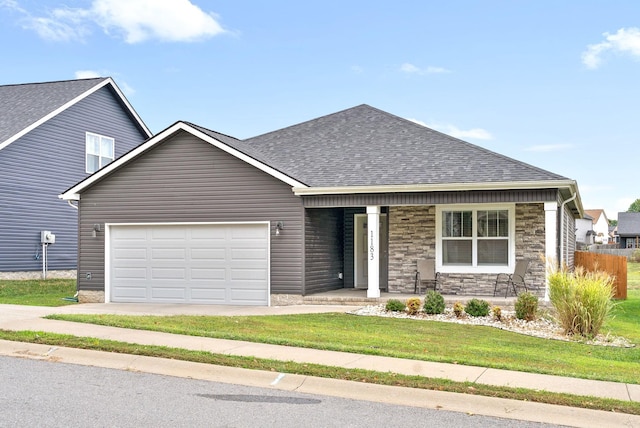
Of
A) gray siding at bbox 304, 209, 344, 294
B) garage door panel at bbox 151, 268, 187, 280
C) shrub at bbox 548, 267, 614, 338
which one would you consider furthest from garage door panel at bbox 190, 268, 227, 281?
shrub at bbox 548, 267, 614, 338

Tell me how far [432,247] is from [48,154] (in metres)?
14.9

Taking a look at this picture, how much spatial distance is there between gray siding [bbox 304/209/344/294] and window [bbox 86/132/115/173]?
A: 12.4 m

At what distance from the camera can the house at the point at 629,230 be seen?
70.4m

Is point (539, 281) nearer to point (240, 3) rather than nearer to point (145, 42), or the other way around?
point (240, 3)

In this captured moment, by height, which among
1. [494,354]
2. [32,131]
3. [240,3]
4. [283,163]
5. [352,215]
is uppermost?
[240,3]

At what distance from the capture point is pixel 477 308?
15.2m

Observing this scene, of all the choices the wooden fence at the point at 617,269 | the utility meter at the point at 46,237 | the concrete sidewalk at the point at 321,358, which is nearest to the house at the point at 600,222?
the wooden fence at the point at 617,269

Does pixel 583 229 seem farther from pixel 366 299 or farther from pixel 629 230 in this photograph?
pixel 366 299

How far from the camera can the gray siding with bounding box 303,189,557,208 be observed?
16391 mm

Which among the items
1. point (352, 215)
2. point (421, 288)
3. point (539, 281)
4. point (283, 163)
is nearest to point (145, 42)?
point (283, 163)

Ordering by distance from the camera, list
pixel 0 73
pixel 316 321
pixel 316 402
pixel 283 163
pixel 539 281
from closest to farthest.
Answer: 1. pixel 316 402
2. pixel 316 321
3. pixel 539 281
4. pixel 283 163
5. pixel 0 73

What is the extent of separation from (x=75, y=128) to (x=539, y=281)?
18200 millimetres

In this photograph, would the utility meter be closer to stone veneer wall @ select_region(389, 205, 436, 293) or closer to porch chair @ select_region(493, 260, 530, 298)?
stone veneer wall @ select_region(389, 205, 436, 293)

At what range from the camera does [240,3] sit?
20203mm
